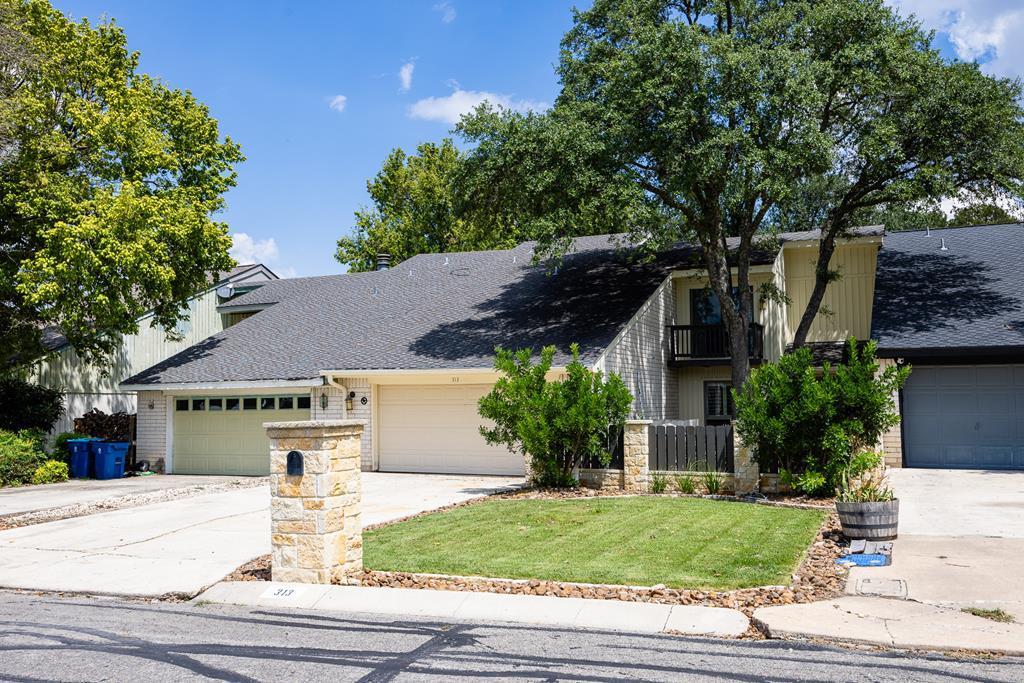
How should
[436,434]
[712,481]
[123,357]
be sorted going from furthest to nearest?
[123,357]
[436,434]
[712,481]

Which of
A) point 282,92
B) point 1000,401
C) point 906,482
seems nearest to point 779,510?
point 906,482

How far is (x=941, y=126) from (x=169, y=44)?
16.8 m

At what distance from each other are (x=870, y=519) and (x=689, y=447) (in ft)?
17.6

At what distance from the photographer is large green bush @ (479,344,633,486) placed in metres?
14.4

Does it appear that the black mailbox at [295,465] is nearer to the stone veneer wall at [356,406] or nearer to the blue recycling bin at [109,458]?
the stone veneer wall at [356,406]

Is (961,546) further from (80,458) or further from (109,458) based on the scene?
(80,458)

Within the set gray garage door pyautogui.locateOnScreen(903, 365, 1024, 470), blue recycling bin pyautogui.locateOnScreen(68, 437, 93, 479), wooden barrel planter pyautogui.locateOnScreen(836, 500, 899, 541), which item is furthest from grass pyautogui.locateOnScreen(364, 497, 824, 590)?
blue recycling bin pyautogui.locateOnScreen(68, 437, 93, 479)

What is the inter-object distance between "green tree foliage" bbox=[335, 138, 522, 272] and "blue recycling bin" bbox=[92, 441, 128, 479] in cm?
2141

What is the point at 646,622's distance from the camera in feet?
22.1

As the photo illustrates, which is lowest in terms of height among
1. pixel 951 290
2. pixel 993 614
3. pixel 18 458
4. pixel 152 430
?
pixel 993 614

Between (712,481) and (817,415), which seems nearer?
(817,415)

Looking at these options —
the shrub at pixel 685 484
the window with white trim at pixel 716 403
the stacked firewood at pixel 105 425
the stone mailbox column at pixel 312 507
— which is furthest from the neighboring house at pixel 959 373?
the stacked firewood at pixel 105 425

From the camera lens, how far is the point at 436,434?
19.8m

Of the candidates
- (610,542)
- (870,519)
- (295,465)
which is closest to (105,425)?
(295,465)
